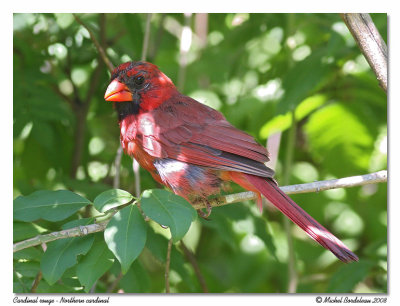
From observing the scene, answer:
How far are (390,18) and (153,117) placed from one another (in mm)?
1303

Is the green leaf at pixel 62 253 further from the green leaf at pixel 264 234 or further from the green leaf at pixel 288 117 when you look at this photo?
the green leaf at pixel 288 117

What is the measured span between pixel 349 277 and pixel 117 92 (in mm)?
1512

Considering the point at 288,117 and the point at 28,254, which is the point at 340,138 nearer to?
the point at 288,117

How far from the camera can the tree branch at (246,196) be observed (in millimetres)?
2248

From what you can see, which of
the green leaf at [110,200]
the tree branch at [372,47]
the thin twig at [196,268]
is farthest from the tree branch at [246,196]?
the thin twig at [196,268]

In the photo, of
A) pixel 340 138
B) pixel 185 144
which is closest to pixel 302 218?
pixel 185 144

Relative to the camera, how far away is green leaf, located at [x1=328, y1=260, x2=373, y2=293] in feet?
9.50

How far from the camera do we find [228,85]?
154 inches

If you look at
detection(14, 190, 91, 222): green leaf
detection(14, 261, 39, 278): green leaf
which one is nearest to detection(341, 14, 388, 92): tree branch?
detection(14, 190, 91, 222): green leaf

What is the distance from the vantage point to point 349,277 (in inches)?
116

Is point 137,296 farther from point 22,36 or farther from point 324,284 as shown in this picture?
point 22,36

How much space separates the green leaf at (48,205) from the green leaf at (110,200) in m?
0.25

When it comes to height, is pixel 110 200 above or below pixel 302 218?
above

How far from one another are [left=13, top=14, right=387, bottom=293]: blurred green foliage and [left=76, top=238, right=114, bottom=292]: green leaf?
0.70 metres
